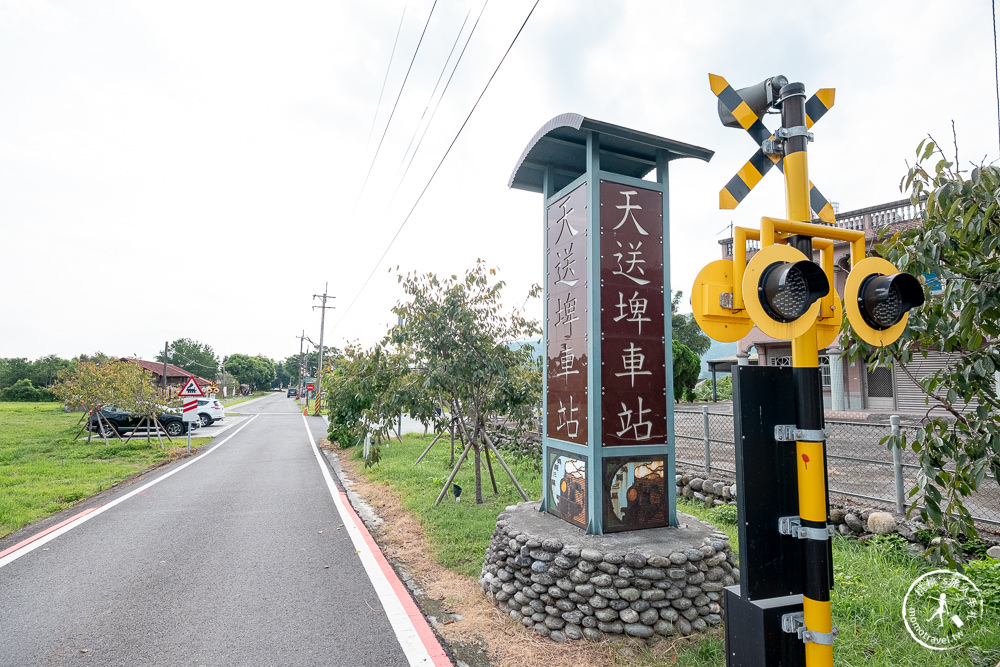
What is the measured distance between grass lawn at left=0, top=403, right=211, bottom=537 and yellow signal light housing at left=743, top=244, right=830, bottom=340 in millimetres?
9182

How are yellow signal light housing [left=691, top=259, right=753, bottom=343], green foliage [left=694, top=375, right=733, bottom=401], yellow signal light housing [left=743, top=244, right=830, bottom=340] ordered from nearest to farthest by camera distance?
yellow signal light housing [left=743, top=244, right=830, bottom=340] < yellow signal light housing [left=691, top=259, right=753, bottom=343] < green foliage [left=694, top=375, right=733, bottom=401]

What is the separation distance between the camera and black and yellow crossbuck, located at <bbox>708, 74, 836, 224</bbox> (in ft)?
7.61

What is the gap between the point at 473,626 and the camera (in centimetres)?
414

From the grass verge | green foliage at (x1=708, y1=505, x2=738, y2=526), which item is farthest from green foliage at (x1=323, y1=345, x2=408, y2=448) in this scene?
the grass verge

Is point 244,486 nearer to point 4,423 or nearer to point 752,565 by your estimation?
point 752,565

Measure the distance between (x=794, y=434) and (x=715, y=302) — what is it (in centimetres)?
55

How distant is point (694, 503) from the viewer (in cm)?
778

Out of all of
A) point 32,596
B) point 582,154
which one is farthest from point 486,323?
point 32,596

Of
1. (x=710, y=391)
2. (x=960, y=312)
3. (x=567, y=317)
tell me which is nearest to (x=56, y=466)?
(x=567, y=317)

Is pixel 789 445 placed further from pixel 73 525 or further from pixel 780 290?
pixel 73 525

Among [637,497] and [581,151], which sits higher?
[581,151]

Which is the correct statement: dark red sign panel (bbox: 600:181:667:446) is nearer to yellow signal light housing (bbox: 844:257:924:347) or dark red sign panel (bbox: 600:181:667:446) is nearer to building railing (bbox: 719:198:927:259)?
yellow signal light housing (bbox: 844:257:924:347)

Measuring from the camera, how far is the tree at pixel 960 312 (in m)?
2.40

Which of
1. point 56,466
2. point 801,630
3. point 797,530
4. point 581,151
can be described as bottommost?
point 56,466
